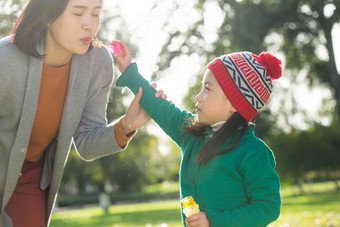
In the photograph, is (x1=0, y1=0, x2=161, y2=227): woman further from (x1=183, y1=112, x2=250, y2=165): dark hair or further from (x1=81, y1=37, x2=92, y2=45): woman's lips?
(x1=183, y1=112, x2=250, y2=165): dark hair

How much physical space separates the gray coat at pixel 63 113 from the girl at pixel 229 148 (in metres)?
0.55

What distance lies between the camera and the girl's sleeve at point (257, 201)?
8.08 feet

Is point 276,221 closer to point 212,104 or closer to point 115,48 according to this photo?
point 115,48

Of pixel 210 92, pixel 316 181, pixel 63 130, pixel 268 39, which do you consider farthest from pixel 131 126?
pixel 316 181

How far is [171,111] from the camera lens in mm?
3105

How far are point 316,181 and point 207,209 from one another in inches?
1538

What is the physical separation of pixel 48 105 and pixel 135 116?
1.81ft

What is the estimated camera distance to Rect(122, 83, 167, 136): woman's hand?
10.4 ft

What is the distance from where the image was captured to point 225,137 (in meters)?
2.71

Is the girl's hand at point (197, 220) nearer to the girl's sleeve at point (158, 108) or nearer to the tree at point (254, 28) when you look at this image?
the girl's sleeve at point (158, 108)

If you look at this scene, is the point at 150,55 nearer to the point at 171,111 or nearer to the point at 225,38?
the point at 225,38

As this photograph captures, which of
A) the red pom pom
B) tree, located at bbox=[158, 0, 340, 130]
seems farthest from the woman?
tree, located at bbox=[158, 0, 340, 130]

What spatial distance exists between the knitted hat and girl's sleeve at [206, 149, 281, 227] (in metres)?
0.37

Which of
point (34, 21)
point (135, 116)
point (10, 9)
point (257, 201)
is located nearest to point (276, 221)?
point (10, 9)
